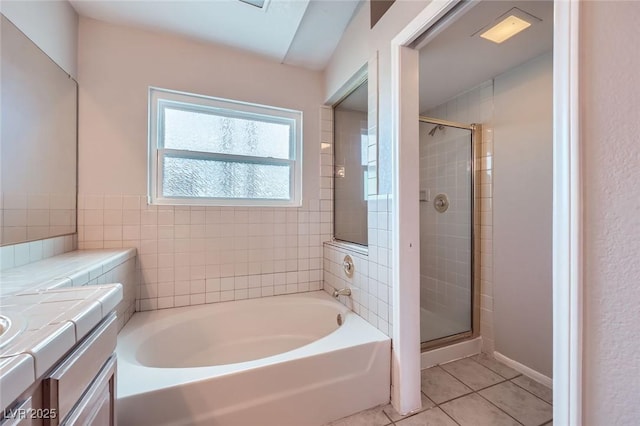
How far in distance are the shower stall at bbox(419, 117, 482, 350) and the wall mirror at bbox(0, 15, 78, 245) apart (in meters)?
2.53

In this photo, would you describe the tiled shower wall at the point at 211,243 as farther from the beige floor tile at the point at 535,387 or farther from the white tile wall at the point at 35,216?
the beige floor tile at the point at 535,387

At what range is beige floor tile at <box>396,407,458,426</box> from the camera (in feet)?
4.35

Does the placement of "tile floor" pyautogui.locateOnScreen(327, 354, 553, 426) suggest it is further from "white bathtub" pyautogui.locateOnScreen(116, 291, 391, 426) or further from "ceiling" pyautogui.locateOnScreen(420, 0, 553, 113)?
"ceiling" pyautogui.locateOnScreen(420, 0, 553, 113)

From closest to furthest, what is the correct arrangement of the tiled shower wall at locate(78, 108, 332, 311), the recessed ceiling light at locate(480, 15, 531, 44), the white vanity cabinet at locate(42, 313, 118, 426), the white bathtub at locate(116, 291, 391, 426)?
the white vanity cabinet at locate(42, 313, 118, 426) → the white bathtub at locate(116, 291, 391, 426) → the recessed ceiling light at locate(480, 15, 531, 44) → the tiled shower wall at locate(78, 108, 332, 311)

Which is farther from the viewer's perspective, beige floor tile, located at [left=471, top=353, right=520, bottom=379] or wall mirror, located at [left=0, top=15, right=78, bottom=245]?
beige floor tile, located at [left=471, top=353, right=520, bottom=379]

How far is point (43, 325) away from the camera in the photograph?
58 centimetres

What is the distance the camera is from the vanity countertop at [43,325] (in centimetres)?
43

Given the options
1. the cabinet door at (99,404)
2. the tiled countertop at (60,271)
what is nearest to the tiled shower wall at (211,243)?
the tiled countertop at (60,271)

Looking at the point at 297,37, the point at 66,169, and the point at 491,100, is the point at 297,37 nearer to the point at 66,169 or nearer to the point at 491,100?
the point at 491,100

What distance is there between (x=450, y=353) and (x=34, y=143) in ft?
9.84

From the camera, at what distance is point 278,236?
2.19 m

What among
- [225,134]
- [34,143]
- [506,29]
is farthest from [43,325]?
[506,29]

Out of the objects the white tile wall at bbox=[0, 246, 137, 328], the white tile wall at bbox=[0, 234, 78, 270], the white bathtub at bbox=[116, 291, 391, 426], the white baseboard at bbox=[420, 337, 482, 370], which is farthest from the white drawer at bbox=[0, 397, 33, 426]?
the white baseboard at bbox=[420, 337, 482, 370]

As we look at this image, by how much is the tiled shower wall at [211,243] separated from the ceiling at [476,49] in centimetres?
109
